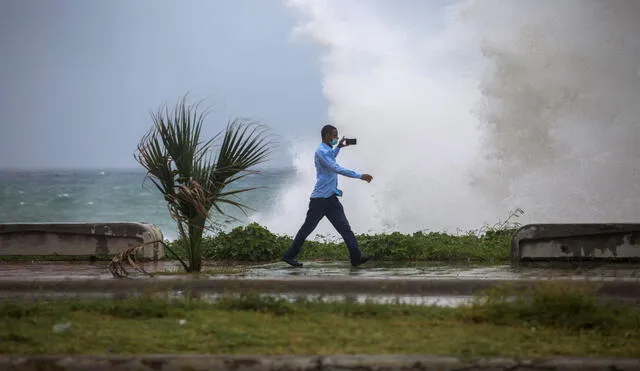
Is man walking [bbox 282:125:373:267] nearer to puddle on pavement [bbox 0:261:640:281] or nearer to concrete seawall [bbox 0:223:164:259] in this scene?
puddle on pavement [bbox 0:261:640:281]

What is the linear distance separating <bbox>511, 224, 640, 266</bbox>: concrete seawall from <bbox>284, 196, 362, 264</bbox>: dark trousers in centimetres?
209

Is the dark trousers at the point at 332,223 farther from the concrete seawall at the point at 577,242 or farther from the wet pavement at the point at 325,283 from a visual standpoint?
the concrete seawall at the point at 577,242

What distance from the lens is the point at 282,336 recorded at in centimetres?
727

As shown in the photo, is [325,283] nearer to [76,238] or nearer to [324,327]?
[324,327]

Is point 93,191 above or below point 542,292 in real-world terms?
above

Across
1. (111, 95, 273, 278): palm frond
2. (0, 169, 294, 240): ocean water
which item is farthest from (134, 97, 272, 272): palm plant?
(0, 169, 294, 240): ocean water

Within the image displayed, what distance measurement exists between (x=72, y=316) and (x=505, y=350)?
11.8ft

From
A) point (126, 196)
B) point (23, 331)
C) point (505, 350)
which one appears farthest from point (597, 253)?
point (126, 196)

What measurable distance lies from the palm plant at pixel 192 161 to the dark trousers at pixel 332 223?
1.23 meters

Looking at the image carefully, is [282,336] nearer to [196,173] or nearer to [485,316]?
[485,316]

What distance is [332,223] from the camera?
13141 mm

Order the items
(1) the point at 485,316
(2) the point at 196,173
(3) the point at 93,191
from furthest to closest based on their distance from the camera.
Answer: (3) the point at 93,191, (2) the point at 196,173, (1) the point at 485,316

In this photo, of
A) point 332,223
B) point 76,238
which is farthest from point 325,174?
point 76,238

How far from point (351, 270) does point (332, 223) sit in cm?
85
